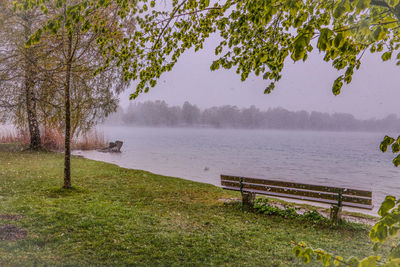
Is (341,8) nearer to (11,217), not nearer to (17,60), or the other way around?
(11,217)

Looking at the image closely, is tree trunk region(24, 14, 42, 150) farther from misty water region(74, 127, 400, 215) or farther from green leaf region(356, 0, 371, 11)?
green leaf region(356, 0, 371, 11)

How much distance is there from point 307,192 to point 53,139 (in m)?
23.1

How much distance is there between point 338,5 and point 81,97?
14.2m

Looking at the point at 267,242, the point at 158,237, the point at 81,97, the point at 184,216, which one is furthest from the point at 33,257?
the point at 81,97

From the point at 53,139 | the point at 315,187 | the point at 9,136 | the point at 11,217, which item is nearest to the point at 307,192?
the point at 315,187

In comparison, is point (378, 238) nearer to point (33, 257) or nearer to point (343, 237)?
point (33, 257)

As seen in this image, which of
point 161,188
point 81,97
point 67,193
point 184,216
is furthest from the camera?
point 81,97

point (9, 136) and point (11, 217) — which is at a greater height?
point (9, 136)

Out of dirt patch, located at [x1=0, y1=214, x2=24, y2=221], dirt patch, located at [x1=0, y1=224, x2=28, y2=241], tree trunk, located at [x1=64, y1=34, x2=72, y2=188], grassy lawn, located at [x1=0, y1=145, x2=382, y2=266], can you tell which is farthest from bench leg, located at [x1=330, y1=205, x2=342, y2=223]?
tree trunk, located at [x1=64, y1=34, x2=72, y2=188]

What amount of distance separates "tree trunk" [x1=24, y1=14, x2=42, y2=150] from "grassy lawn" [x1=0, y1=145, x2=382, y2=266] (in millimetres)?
4719

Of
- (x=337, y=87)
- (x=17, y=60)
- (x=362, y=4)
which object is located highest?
(x=17, y=60)

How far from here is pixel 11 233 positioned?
5.61 metres

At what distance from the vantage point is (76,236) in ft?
18.7

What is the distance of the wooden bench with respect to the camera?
7352 millimetres
